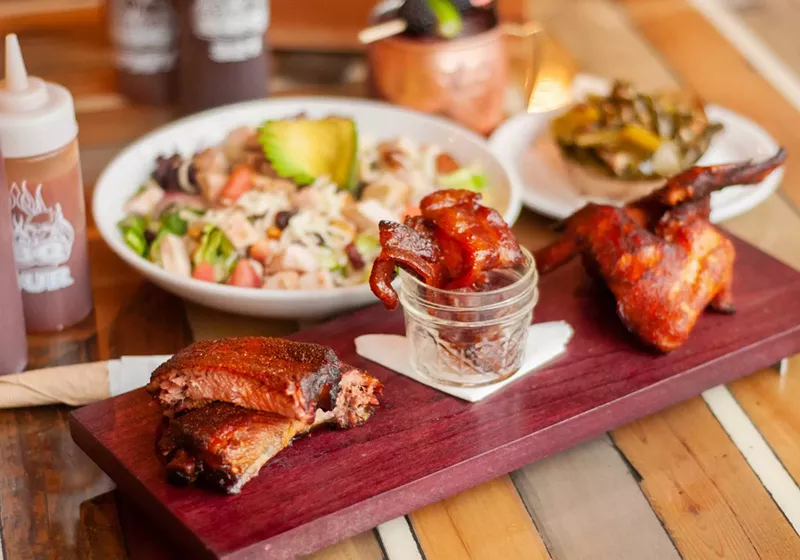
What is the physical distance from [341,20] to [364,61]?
0.15m

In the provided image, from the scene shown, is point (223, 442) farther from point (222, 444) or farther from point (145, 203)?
point (145, 203)

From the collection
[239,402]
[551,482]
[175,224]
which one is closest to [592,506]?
[551,482]

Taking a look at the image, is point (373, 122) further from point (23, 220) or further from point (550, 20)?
point (550, 20)

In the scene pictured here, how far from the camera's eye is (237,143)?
228 centimetres

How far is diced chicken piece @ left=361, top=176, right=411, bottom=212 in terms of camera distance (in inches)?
84.6

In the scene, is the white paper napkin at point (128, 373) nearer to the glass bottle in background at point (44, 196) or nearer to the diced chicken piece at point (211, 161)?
the glass bottle in background at point (44, 196)

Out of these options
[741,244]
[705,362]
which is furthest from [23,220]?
[741,244]

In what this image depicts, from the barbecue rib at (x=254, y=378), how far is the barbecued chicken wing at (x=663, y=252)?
56 cm

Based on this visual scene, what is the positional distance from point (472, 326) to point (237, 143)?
882 mm

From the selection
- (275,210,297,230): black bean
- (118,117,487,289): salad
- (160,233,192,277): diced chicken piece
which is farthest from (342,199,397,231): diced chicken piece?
(160,233,192,277): diced chicken piece

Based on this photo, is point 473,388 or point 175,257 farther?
point 175,257

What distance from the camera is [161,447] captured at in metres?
1.49

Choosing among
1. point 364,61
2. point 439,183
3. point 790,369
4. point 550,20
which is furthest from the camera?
point 550,20

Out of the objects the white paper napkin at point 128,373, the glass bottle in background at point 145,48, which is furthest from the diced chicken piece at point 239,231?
the glass bottle in background at point 145,48
